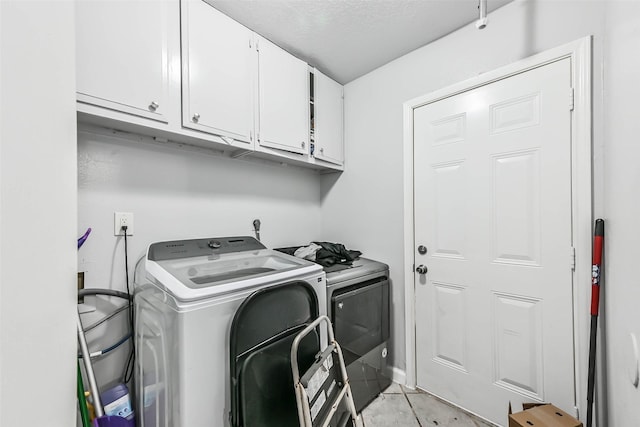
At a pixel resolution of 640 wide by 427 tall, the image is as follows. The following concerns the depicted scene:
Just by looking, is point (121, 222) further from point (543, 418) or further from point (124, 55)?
point (543, 418)

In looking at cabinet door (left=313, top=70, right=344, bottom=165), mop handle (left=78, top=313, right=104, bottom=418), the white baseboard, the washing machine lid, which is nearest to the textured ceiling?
cabinet door (left=313, top=70, right=344, bottom=165)

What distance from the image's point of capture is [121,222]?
138 centimetres

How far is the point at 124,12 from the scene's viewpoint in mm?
1164

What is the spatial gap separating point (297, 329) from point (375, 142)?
5.31 feet

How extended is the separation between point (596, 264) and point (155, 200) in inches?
92.4

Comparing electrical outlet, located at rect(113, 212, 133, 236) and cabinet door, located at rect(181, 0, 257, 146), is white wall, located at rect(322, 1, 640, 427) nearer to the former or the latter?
cabinet door, located at rect(181, 0, 257, 146)

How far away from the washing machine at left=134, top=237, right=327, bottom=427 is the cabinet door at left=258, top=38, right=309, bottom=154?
0.94 m

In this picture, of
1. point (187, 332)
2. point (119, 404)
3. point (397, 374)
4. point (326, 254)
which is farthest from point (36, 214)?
point (397, 374)

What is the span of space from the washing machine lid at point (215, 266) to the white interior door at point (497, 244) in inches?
40.8

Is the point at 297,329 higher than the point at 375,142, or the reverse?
the point at 375,142

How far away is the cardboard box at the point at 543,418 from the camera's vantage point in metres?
1.18

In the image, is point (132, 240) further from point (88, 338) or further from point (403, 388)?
point (403, 388)

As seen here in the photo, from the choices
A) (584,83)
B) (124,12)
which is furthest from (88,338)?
(584,83)

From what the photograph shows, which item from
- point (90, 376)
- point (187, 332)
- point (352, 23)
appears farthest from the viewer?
point (352, 23)
